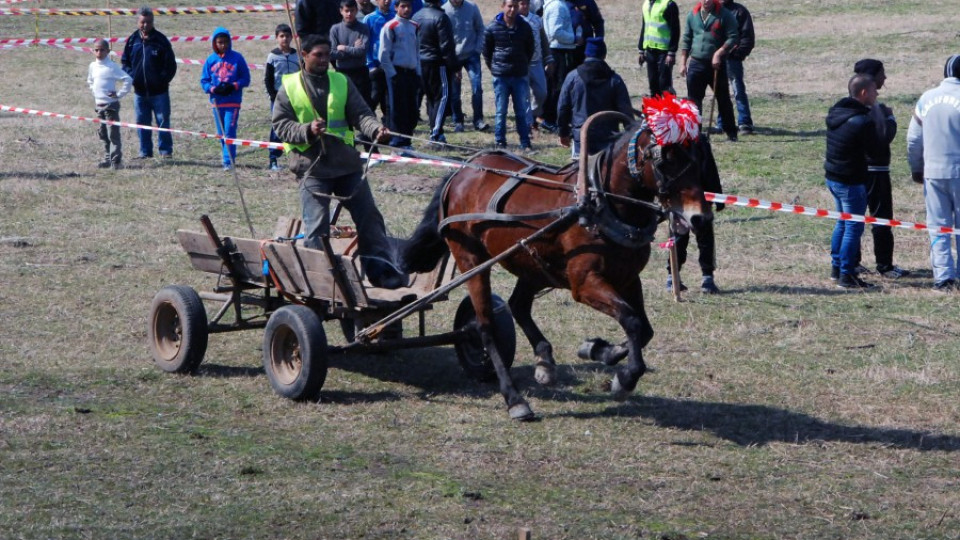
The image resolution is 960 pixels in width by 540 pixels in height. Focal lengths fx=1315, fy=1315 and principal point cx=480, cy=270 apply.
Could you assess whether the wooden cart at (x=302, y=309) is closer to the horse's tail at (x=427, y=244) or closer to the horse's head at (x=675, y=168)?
the horse's tail at (x=427, y=244)

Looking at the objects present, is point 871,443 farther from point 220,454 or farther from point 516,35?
point 516,35

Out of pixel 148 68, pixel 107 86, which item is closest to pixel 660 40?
pixel 148 68

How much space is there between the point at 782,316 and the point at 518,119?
756cm

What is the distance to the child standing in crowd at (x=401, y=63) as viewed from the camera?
17641mm

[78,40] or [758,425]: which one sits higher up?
[78,40]

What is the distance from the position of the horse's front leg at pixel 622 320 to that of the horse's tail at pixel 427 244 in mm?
1401

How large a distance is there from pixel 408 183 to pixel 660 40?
4468 mm

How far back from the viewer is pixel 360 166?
9336mm

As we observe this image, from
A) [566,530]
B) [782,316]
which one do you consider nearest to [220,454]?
[566,530]

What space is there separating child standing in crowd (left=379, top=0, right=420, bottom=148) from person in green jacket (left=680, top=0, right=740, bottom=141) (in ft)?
12.3

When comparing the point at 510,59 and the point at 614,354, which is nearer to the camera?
the point at 614,354

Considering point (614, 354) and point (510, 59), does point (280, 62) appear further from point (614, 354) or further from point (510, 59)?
point (614, 354)

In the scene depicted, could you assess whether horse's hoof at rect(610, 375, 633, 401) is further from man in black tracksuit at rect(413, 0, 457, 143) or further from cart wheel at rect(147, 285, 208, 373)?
man in black tracksuit at rect(413, 0, 457, 143)

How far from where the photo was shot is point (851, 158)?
39.0 feet
